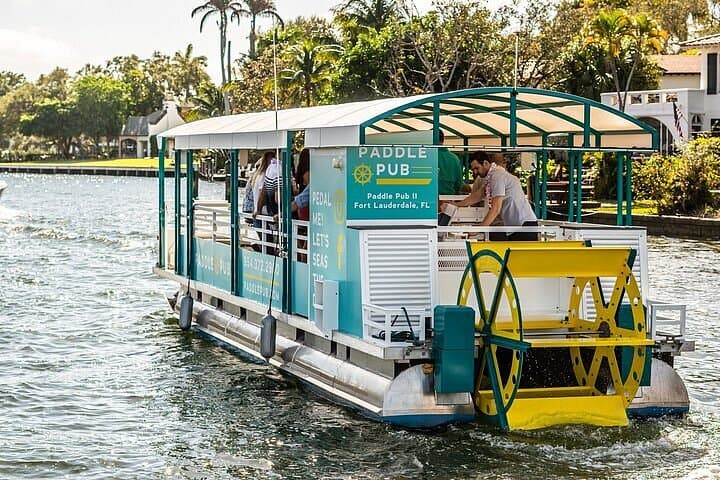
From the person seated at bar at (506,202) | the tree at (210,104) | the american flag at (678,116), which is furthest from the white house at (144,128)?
the person seated at bar at (506,202)

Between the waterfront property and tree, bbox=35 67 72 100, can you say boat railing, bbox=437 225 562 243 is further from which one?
tree, bbox=35 67 72 100

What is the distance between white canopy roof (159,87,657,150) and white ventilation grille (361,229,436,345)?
1.11m

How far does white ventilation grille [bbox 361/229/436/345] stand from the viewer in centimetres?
1316

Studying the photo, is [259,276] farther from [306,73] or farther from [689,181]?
[306,73]

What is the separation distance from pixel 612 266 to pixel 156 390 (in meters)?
6.47

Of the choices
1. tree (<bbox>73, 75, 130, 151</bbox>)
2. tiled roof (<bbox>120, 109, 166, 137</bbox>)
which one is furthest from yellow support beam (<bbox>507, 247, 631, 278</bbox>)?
tree (<bbox>73, 75, 130, 151</bbox>)

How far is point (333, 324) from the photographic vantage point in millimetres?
13828

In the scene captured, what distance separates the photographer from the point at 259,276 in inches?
655

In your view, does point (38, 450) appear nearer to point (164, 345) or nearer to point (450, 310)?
point (450, 310)

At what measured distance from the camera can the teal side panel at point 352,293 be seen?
13375mm

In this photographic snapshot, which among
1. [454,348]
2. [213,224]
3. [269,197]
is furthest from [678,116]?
[454,348]

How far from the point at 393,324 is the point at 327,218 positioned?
73.7 inches

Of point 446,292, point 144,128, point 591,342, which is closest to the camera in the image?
point 591,342

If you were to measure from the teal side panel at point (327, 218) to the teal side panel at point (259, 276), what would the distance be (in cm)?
121
